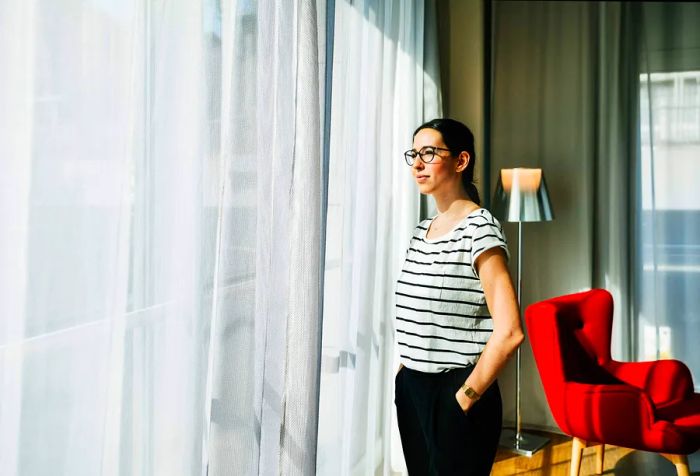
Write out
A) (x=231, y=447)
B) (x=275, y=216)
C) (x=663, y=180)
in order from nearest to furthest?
(x=231, y=447), (x=275, y=216), (x=663, y=180)

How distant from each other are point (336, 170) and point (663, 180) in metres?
3.05

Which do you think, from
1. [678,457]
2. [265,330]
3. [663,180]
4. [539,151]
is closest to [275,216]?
[265,330]

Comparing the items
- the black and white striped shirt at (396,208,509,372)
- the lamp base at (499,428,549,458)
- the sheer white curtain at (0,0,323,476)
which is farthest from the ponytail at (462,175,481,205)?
the lamp base at (499,428,549,458)

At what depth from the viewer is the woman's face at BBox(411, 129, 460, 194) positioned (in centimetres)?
167

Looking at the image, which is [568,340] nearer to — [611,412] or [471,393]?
[611,412]

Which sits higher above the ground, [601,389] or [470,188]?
[470,188]

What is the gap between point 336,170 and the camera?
1.75 metres

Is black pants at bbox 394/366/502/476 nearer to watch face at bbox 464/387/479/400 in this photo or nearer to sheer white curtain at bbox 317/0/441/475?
watch face at bbox 464/387/479/400

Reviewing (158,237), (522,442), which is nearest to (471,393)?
(158,237)

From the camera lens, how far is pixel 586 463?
338cm

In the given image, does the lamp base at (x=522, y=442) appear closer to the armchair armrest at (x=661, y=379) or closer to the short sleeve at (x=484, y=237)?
the armchair armrest at (x=661, y=379)

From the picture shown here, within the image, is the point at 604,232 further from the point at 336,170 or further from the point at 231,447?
the point at 231,447

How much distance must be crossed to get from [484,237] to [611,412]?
1662 millimetres

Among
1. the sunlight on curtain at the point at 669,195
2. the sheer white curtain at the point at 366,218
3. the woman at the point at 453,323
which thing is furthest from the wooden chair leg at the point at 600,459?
the woman at the point at 453,323
